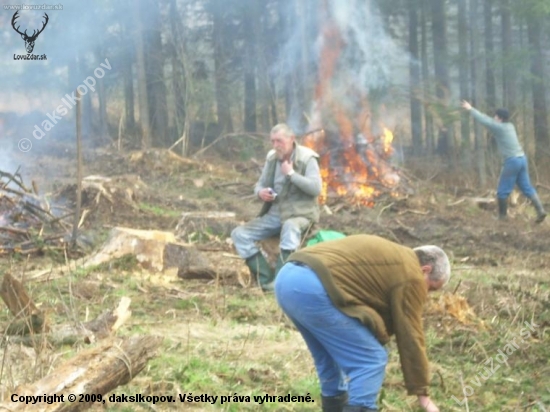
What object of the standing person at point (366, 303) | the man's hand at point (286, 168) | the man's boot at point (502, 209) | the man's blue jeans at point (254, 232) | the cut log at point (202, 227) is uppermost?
the man's hand at point (286, 168)

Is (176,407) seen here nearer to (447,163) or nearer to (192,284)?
(192,284)

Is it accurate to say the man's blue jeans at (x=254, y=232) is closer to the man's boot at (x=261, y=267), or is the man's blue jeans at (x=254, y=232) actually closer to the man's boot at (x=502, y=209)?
the man's boot at (x=261, y=267)

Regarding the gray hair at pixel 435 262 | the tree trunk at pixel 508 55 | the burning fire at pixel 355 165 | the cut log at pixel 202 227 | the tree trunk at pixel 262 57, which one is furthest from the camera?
the tree trunk at pixel 262 57

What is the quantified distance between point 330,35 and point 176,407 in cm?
1572

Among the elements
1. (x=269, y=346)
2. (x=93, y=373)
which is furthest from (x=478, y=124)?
(x=93, y=373)

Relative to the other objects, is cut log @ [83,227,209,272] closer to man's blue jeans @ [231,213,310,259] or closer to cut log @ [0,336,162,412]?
man's blue jeans @ [231,213,310,259]

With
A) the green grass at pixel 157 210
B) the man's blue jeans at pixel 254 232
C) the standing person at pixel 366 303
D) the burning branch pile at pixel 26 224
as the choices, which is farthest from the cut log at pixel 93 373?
the green grass at pixel 157 210

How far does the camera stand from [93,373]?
15.6 feet

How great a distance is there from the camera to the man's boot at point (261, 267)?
9.53 meters

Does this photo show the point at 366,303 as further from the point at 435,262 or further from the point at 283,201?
the point at 283,201

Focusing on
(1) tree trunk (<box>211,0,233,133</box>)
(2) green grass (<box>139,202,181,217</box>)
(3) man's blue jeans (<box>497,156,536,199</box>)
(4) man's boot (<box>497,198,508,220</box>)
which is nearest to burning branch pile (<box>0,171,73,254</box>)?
(2) green grass (<box>139,202,181,217</box>)

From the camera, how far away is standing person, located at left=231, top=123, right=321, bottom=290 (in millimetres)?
9023

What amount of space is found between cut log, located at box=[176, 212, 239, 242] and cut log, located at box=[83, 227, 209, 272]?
2.23 metres

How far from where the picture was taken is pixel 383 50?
890 inches
